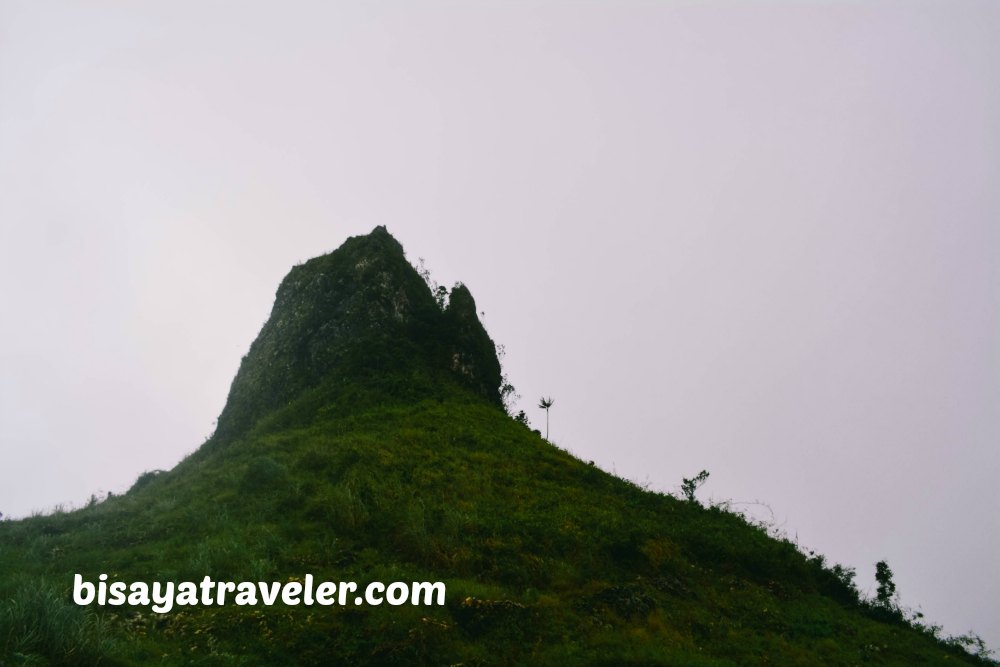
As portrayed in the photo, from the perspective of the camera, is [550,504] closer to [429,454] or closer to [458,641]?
[429,454]

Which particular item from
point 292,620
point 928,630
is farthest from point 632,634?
point 928,630

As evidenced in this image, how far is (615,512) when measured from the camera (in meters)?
19.5

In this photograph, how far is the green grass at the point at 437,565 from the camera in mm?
11078

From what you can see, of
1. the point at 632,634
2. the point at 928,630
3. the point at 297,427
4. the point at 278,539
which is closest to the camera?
the point at 632,634

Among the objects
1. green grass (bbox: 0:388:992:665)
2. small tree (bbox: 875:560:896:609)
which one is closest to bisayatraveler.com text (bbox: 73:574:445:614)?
green grass (bbox: 0:388:992:665)

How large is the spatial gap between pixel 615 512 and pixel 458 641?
9077 mm

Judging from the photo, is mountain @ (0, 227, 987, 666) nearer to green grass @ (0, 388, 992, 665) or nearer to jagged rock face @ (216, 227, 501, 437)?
green grass @ (0, 388, 992, 665)

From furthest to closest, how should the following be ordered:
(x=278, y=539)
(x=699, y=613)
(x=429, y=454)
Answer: (x=429, y=454) → (x=278, y=539) → (x=699, y=613)

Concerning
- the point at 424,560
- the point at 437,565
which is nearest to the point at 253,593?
the point at 424,560

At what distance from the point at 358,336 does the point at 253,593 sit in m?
19.1

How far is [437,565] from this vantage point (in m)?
14.5

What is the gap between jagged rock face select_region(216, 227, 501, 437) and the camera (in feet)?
98.9

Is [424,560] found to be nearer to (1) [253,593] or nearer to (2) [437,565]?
(2) [437,565]

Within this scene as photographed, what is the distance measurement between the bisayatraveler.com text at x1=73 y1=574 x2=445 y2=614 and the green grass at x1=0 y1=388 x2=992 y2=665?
1.19ft
